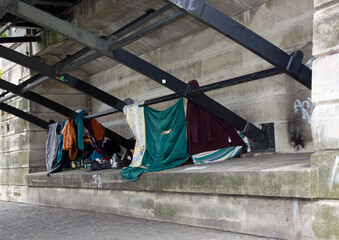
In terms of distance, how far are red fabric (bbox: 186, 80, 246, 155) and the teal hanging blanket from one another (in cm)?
24

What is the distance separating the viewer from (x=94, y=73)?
14.0 meters

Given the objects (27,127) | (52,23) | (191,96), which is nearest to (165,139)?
(191,96)

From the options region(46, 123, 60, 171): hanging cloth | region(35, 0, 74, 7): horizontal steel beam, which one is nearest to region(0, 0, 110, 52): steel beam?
region(35, 0, 74, 7): horizontal steel beam

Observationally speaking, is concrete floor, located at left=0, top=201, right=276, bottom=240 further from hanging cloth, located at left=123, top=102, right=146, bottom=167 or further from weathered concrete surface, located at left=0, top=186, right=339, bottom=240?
hanging cloth, located at left=123, top=102, right=146, bottom=167

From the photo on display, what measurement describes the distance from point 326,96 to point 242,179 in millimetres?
1647

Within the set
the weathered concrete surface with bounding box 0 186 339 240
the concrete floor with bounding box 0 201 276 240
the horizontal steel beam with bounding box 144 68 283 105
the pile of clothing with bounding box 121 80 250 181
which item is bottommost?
the concrete floor with bounding box 0 201 276 240

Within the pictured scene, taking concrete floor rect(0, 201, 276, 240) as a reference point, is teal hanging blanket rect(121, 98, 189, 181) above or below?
above

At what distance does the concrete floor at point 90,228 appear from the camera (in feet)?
20.6

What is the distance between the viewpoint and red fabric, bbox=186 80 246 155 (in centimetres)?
805

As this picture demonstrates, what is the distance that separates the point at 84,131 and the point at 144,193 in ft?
14.6

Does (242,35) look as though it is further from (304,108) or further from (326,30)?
(304,108)

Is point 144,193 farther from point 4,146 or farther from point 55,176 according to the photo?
point 4,146

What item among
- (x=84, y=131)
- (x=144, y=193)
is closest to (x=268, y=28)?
(x=144, y=193)

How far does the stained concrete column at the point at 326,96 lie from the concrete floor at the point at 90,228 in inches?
52.5
